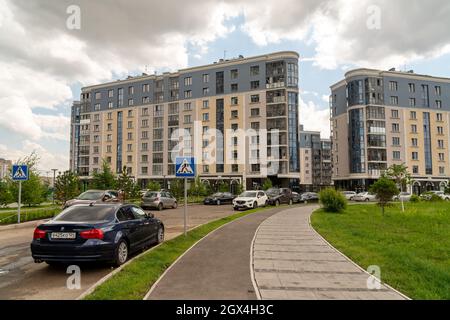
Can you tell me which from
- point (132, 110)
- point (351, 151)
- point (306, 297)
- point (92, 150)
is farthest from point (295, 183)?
point (306, 297)

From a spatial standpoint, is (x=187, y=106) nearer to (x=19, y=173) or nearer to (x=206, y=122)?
(x=206, y=122)

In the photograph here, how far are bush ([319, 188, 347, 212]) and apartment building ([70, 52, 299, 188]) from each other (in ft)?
111

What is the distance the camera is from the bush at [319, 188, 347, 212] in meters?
22.4

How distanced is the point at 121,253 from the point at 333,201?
17991 mm

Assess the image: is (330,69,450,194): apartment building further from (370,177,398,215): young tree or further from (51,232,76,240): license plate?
(51,232,76,240): license plate

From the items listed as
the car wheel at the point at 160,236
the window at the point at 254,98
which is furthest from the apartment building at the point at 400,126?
the car wheel at the point at 160,236

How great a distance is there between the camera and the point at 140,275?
6379mm

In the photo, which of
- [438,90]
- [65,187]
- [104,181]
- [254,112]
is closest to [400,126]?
[438,90]

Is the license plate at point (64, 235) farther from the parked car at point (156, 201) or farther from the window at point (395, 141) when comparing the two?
the window at point (395, 141)

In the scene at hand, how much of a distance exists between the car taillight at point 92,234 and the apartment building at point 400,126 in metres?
63.9

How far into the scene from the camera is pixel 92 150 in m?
74.3

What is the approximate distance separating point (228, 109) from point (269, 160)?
42.9 ft

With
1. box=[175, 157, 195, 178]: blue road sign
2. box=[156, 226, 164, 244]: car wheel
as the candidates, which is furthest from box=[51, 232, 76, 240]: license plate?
box=[175, 157, 195, 178]: blue road sign
